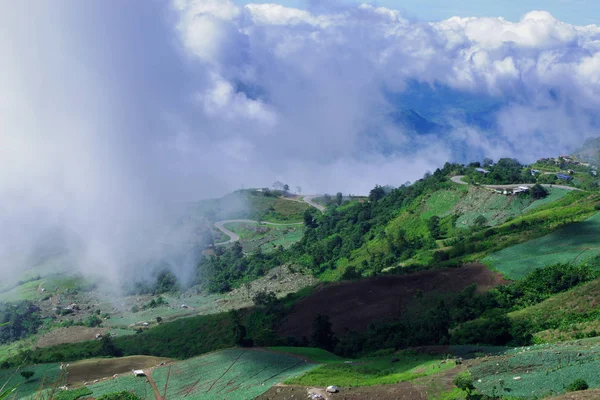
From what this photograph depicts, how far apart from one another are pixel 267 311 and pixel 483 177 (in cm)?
4601

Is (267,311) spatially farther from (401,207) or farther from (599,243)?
(401,207)

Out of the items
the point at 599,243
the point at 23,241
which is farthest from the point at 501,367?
the point at 23,241

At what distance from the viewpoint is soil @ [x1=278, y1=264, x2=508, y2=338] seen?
5503 centimetres

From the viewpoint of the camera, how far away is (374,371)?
34906 millimetres

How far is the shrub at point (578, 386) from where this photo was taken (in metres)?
24.4

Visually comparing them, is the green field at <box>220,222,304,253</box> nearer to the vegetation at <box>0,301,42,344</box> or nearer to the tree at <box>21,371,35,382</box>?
the vegetation at <box>0,301,42,344</box>

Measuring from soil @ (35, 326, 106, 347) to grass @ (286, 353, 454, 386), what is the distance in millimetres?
40318

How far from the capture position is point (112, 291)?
9194cm

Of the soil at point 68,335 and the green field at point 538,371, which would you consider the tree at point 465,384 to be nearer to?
the green field at point 538,371

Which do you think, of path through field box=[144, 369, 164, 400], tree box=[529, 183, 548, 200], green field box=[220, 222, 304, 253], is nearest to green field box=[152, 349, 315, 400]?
path through field box=[144, 369, 164, 400]

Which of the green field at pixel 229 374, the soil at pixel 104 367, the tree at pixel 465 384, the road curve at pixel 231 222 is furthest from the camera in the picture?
the road curve at pixel 231 222

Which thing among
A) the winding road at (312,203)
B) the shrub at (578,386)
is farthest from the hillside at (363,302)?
the winding road at (312,203)

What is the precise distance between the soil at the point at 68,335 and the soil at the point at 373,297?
24.4 meters

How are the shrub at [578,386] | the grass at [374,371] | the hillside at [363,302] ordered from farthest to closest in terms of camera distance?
1. the hillside at [363,302]
2. the grass at [374,371]
3. the shrub at [578,386]
